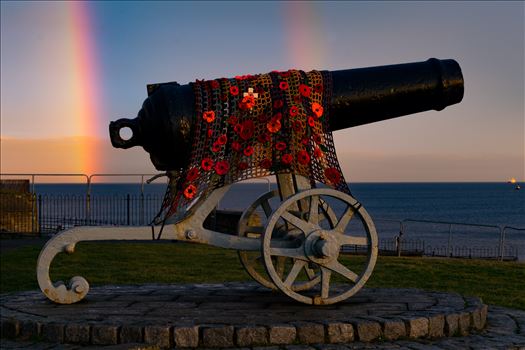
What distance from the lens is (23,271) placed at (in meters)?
13.7

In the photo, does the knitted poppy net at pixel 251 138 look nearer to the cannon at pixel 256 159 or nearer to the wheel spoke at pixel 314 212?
the cannon at pixel 256 159

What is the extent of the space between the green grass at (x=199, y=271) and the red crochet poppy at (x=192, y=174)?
4600mm

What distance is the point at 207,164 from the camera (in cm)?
729

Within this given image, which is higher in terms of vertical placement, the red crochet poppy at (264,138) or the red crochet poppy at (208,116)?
the red crochet poppy at (208,116)

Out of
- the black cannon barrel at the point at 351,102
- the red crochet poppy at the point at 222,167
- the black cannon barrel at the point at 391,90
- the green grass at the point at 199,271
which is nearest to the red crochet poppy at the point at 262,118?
the red crochet poppy at the point at 222,167

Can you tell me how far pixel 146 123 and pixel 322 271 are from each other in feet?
7.83

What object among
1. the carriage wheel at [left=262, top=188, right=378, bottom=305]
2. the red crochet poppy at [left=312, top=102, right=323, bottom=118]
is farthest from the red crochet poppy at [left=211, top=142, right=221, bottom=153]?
the red crochet poppy at [left=312, top=102, right=323, bottom=118]

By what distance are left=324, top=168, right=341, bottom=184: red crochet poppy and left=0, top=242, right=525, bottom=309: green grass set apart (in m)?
3.37

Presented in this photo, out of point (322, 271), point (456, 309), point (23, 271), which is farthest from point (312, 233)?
point (23, 271)

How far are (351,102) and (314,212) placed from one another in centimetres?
147

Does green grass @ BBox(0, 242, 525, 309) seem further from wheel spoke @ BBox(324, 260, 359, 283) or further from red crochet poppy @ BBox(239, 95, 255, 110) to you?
red crochet poppy @ BBox(239, 95, 255, 110)

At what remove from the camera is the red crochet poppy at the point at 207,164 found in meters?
7.29

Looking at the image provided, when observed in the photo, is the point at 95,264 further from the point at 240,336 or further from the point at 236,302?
the point at 240,336

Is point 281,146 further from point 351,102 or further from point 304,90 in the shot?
point 351,102
